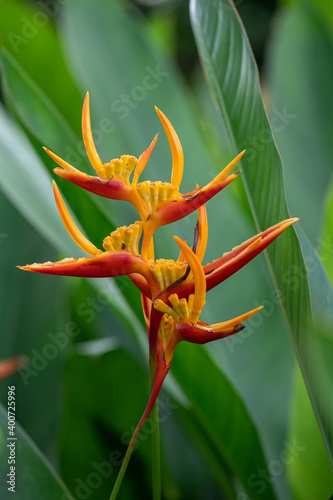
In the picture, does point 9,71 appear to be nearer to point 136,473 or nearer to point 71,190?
point 71,190

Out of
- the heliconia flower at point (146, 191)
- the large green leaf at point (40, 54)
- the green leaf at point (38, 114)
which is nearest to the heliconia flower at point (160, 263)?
the heliconia flower at point (146, 191)

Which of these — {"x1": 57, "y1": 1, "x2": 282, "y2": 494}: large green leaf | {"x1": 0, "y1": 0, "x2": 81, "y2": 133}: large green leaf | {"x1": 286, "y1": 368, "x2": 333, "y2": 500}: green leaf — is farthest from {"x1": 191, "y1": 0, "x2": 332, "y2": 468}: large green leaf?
{"x1": 0, "y1": 0, "x2": 81, "y2": 133}: large green leaf

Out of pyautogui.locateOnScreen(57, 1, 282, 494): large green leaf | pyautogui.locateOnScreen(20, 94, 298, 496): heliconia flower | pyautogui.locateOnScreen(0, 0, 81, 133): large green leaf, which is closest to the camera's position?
pyautogui.locateOnScreen(20, 94, 298, 496): heliconia flower

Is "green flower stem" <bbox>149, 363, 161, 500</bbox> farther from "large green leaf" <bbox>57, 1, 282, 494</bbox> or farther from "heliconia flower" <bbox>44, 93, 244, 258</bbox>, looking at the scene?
"large green leaf" <bbox>57, 1, 282, 494</bbox>

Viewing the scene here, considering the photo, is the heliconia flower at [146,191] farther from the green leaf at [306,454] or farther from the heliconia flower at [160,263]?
the green leaf at [306,454]

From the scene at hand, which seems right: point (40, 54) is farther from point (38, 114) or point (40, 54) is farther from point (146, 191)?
point (146, 191)
